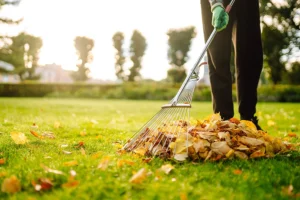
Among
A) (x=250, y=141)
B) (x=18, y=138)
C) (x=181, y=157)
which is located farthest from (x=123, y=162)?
(x=18, y=138)

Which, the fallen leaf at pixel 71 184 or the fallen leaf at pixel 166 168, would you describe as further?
the fallen leaf at pixel 166 168

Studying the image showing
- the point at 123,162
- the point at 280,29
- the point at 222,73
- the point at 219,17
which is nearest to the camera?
the point at 123,162

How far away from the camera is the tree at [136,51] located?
154 feet

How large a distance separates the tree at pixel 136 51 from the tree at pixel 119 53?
4.79 feet

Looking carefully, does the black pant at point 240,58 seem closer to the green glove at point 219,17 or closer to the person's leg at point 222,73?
the person's leg at point 222,73

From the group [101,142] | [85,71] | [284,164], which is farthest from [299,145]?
[85,71]

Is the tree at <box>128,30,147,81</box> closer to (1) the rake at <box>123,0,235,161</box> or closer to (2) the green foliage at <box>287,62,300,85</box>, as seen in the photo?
(2) the green foliage at <box>287,62,300,85</box>

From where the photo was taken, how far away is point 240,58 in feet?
10.0

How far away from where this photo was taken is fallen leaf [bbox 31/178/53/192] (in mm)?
1640

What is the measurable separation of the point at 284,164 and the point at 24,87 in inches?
976

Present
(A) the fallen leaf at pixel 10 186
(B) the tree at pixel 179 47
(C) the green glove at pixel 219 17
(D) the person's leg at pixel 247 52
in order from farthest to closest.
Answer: (B) the tree at pixel 179 47
(D) the person's leg at pixel 247 52
(C) the green glove at pixel 219 17
(A) the fallen leaf at pixel 10 186

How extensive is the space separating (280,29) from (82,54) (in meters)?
32.6

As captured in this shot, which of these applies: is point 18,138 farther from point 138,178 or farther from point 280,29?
point 280,29

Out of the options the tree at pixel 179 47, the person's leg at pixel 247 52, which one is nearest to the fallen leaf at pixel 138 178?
the person's leg at pixel 247 52
